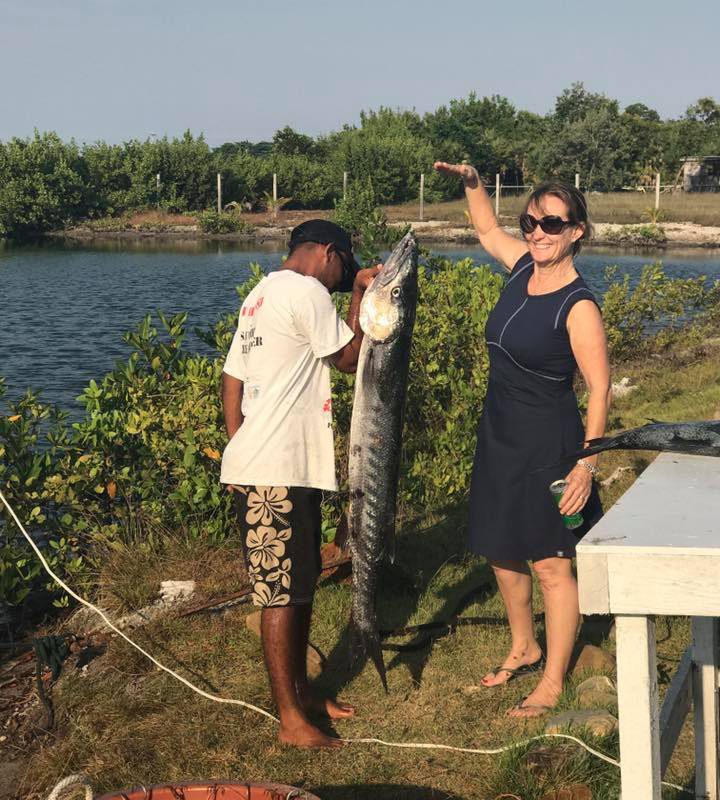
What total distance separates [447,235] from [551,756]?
163 feet

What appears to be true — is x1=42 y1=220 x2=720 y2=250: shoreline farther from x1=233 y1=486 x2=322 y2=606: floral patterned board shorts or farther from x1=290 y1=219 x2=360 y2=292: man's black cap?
x1=233 y1=486 x2=322 y2=606: floral patterned board shorts

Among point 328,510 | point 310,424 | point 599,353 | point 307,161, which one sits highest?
point 307,161

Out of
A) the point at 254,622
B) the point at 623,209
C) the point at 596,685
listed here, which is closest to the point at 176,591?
the point at 254,622

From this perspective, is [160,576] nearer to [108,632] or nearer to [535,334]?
[108,632]

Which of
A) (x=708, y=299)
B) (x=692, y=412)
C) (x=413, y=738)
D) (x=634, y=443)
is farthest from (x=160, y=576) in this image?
(x=708, y=299)

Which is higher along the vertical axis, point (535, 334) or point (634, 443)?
point (535, 334)

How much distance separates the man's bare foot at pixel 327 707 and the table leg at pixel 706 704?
1744 millimetres

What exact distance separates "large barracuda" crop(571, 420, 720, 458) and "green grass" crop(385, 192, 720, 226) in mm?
48788

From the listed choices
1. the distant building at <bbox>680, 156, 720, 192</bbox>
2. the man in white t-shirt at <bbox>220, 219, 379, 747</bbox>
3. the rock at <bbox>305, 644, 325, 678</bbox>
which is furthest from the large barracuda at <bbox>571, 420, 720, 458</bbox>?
the distant building at <bbox>680, 156, 720, 192</bbox>

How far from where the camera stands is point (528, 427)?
438 cm

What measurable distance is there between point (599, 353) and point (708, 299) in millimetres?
15897

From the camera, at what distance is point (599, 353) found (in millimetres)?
4117

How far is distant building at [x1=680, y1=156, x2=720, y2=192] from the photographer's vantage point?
6328 cm

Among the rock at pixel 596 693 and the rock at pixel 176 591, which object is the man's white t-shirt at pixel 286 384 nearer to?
the rock at pixel 596 693
